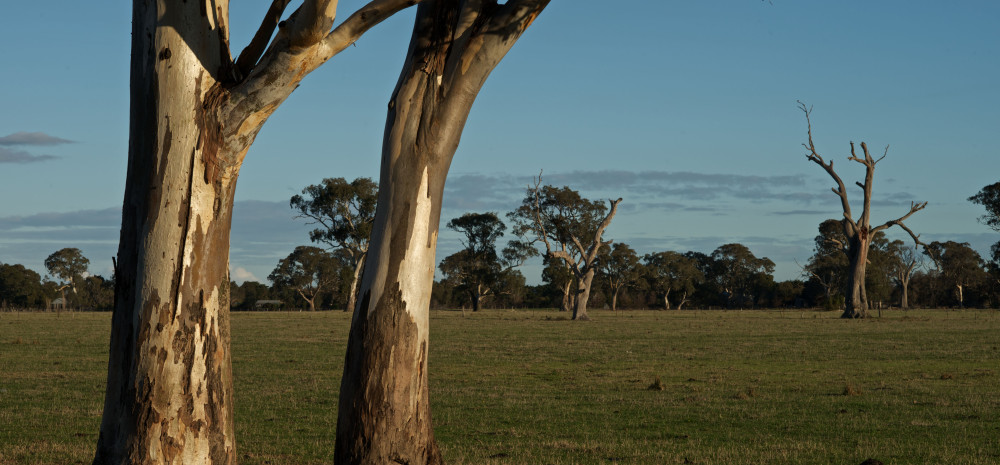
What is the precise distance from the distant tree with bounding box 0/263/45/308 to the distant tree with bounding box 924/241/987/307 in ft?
307

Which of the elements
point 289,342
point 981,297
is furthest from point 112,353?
point 981,297

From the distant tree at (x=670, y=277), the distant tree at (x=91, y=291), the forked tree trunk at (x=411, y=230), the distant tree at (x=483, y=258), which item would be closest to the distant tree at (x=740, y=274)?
the distant tree at (x=670, y=277)

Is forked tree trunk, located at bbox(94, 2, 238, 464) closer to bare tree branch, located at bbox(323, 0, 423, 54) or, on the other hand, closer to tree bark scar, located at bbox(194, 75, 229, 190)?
tree bark scar, located at bbox(194, 75, 229, 190)

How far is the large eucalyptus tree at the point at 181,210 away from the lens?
640 centimetres

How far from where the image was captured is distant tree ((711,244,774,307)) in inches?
4060

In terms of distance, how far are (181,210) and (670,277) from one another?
324 ft

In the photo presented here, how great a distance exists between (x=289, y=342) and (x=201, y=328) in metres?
21.1

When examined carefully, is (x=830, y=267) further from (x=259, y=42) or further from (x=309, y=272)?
(x=259, y=42)

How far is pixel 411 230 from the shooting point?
684 centimetres

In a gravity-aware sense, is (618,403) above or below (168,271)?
below

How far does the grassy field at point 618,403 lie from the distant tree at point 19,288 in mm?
78440

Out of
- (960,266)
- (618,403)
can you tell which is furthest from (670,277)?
(618,403)

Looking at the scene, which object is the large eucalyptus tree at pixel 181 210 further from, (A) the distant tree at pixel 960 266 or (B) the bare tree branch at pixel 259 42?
(A) the distant tree at pixel 960 266

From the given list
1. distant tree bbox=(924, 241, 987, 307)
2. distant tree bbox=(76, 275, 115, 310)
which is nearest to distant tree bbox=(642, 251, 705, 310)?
distant tree bbox=(924, 241, 987, 307)
